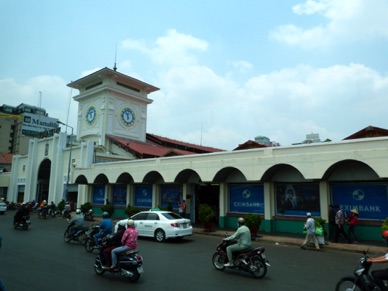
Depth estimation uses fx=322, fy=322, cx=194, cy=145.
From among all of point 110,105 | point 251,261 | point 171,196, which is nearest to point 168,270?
point 251,261

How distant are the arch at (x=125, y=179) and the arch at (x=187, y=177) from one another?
18.9ft

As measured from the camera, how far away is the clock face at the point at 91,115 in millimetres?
41969

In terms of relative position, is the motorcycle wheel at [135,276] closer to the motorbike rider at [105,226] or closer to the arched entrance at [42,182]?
the motorbike rider at [105,226]

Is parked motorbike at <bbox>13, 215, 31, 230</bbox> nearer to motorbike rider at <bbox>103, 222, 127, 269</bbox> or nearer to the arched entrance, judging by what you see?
motorbike rider at <bbox>103, 222, 127, 269</bbox>

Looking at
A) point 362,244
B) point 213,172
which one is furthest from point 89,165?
point 362,244

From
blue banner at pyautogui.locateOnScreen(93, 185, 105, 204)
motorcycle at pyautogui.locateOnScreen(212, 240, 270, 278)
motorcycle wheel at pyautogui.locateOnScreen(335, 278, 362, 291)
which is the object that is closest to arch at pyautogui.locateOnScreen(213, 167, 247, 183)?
motorcycle at pyautogui.locateOnScreen(212, 240, 270, 278)

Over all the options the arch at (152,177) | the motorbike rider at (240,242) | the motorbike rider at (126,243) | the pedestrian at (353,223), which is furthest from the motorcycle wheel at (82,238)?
the pedestrian at (353,223)

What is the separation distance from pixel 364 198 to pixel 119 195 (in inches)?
791

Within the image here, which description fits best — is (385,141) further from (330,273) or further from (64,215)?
(64,215)

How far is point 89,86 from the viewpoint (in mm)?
44000

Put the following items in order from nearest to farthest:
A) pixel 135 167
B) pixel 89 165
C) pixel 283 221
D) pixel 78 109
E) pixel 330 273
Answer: pixel 330 273 < pixel 283 221 < pixel 135 167 < pixel 89 165 < pixel 78 109

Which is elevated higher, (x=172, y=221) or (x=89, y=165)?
(x=89, y=165)

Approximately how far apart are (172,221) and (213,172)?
6.26m

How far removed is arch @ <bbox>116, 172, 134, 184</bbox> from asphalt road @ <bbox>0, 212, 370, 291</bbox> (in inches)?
512
